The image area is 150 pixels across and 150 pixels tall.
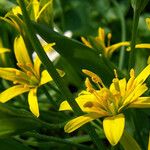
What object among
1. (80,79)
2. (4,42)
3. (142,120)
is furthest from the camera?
(4,42)

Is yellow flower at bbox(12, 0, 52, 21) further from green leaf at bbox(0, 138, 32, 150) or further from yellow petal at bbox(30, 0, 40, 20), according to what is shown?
green leaf at bbox(0, 138, 32, 150)

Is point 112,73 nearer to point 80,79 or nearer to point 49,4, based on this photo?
point 49,4

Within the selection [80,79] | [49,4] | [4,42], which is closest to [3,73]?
[49,4]

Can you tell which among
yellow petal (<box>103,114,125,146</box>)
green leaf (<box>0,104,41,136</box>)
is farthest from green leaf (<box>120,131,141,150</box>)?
green leaf (<box>0,104,41,136</box>)

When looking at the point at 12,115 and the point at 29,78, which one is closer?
the point at 12,115

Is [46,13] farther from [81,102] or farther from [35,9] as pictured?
[81,102]

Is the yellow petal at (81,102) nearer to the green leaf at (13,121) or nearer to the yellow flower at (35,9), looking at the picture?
the green leaf at (13,121)

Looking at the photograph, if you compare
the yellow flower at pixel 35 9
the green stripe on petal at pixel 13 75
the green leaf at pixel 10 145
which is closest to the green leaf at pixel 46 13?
the yellow flower at pixel 35 9
